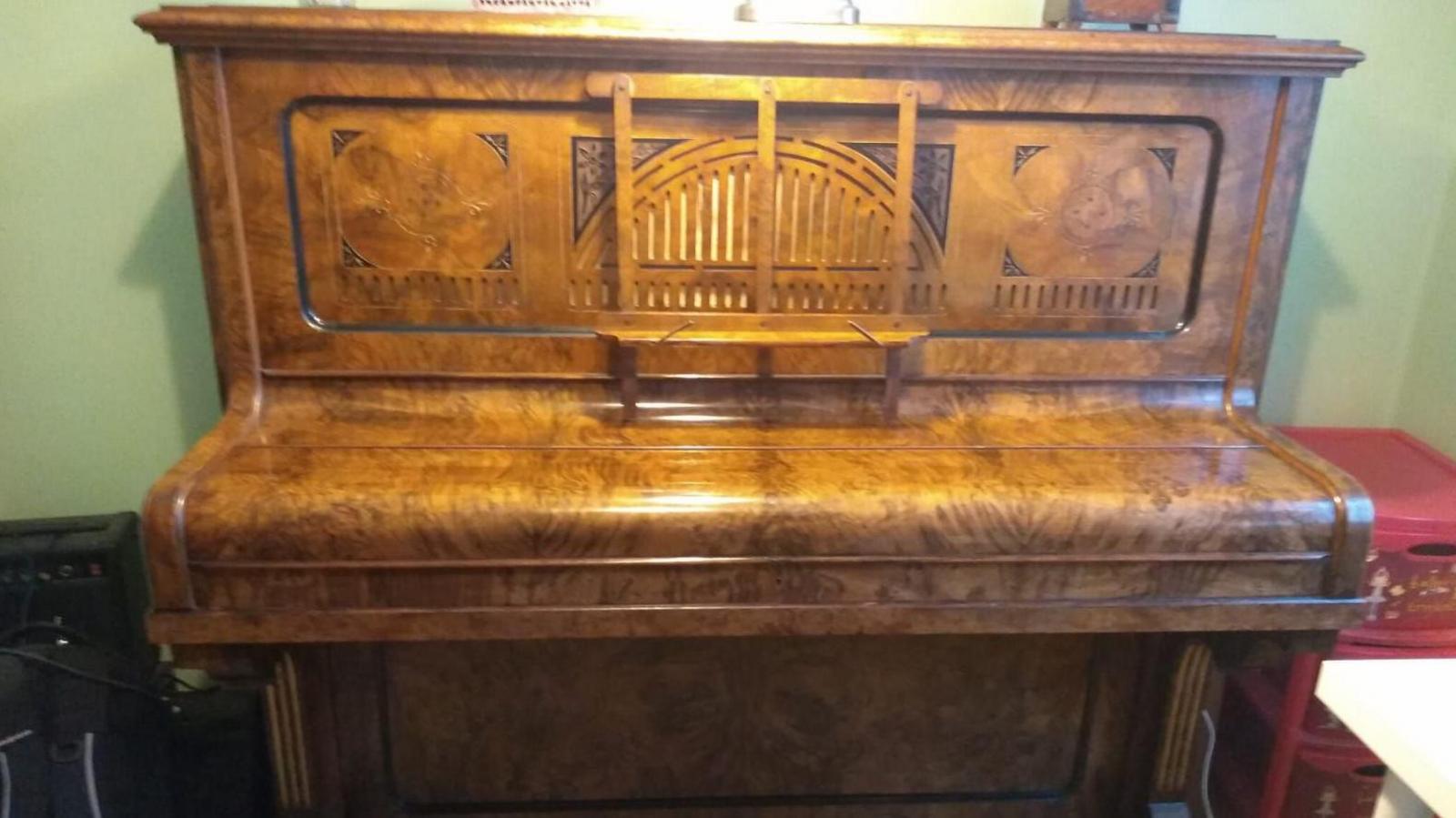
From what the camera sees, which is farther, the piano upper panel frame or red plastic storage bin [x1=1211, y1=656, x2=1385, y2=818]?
red plastic storage bin [x1=1211, y1=656, x2=1385, y2=818]

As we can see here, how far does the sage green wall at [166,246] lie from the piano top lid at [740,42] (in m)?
0.40

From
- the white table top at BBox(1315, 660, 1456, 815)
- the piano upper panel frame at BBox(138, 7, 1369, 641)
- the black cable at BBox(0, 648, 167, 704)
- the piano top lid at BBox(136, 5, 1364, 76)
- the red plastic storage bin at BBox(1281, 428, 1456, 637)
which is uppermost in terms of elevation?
the piano top lid at BBox(136, 5, 1364, 76)

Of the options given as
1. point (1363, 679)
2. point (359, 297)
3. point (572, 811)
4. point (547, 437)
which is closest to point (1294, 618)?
point (1363, 679)

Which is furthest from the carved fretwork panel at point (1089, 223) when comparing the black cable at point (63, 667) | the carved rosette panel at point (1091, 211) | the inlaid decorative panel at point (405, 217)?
the black cable at point (63, 667)

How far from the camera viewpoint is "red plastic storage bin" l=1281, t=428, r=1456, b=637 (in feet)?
4.70

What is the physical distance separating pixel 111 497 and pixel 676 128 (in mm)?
1307

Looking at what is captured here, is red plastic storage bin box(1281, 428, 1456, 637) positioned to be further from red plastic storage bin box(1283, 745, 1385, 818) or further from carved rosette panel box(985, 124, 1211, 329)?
carved rosette panel box(985, 124, 1211, 329)

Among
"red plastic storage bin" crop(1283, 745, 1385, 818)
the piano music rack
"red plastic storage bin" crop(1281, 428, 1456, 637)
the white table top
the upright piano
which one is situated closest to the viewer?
the white table top

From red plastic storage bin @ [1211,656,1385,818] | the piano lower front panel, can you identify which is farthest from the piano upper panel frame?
red plastic storage bin @ [1211,656,1385,818]

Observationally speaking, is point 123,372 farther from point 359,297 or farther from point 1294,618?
point 1294,618

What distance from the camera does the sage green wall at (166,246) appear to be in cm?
158

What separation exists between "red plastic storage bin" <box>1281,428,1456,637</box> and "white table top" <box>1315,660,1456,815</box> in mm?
521

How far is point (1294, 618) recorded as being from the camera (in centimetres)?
120

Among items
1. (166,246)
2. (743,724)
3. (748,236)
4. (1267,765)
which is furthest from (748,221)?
(1267,765)
